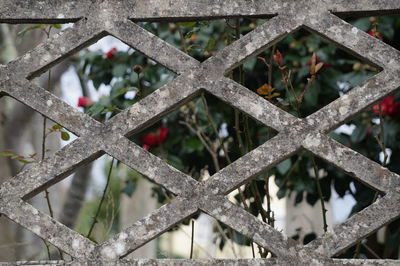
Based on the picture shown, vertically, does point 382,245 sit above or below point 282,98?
below

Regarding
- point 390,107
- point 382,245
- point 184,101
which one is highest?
point 390,107

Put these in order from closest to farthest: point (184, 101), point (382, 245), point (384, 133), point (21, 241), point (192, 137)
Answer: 1. point (184, 101)
2. point (384, 133)
3. point (192, 137)
4. point (382, 245)
5. point (21, 241)

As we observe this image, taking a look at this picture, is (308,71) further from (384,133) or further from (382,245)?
(382,245)

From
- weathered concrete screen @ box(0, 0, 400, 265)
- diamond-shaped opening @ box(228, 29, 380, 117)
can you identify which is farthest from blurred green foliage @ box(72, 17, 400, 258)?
weathered concrete screen @ box(0, 0, 400, 265)

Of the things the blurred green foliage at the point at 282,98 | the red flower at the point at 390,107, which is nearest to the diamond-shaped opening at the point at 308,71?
the blurred green foliage at the point at 282,98

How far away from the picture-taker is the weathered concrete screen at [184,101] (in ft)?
5.05

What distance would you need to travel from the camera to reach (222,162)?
3.27m

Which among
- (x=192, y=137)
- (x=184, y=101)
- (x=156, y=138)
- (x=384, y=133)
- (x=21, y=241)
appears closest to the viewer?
(x=184, y=101)

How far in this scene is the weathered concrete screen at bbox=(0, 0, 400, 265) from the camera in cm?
154

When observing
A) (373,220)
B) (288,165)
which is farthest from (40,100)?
(288,165)

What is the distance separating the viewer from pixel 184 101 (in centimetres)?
163

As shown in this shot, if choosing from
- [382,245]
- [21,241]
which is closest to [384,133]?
[382,245]

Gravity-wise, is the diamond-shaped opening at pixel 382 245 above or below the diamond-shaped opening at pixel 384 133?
below

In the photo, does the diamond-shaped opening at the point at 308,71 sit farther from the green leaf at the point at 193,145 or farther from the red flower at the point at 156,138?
the red flower at the point at 156,138
